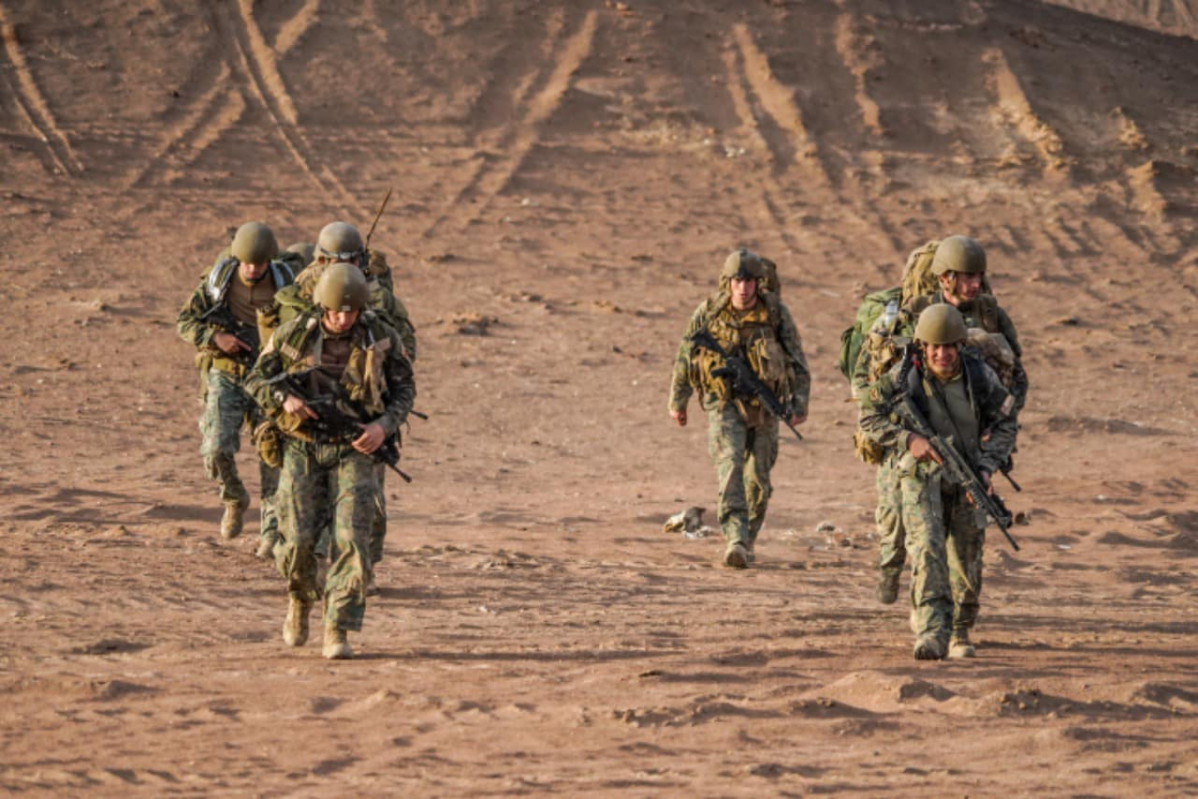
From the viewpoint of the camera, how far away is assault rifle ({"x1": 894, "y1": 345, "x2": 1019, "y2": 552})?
8.74m

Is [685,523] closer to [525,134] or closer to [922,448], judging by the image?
[922,448]

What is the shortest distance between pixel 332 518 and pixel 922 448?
274 cm

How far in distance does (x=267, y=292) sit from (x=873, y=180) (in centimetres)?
1805

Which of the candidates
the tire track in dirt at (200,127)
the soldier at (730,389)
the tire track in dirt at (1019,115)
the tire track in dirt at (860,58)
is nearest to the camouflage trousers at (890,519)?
the soldier at (730,389)

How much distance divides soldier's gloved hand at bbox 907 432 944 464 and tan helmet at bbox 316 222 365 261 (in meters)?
3.23

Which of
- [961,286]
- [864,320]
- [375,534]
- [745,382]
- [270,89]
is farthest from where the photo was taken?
[270,89]

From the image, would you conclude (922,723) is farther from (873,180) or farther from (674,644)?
(873,180)

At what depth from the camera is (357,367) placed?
28.1 ft

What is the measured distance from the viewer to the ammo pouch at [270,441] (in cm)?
870

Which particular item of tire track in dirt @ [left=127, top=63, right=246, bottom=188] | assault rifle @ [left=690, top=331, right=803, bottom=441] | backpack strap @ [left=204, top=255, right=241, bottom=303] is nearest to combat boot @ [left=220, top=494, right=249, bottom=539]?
backpack strap @ [left=204, top=255, right=241, bottom=303]

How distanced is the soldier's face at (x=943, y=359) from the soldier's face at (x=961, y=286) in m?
0.80

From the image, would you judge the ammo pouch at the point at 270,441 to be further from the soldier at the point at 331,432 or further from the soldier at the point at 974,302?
the soldier at the point at 974,302

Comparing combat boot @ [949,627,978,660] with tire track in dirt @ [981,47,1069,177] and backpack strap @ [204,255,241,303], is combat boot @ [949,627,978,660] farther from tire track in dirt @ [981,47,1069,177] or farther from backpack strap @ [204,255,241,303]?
tire track in dirt @ [981,47,1069,177]

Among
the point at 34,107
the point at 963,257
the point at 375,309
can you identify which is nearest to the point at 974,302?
the point at 963,257
